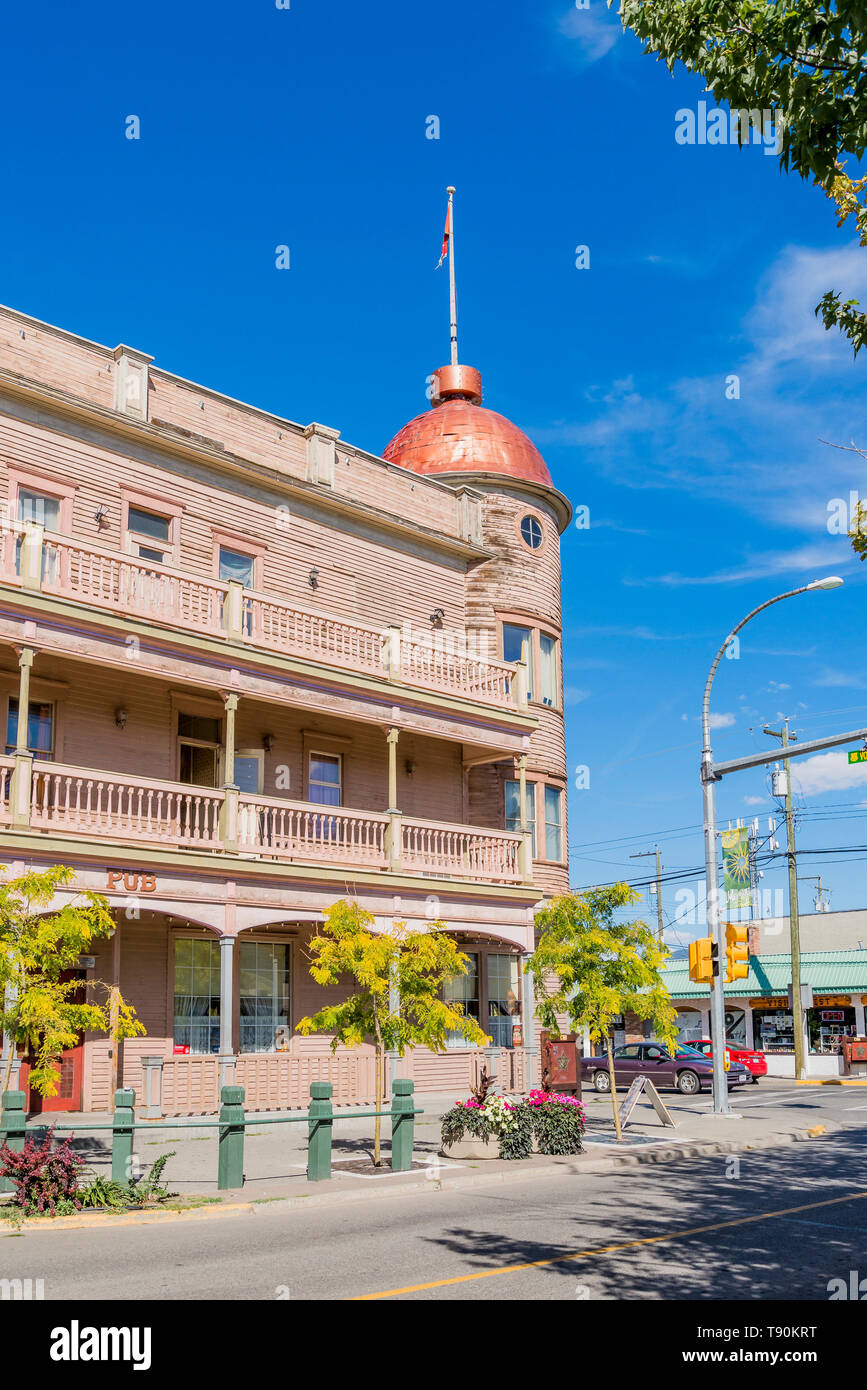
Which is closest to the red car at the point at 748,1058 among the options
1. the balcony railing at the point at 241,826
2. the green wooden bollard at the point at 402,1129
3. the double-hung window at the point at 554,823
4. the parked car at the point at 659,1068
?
the parked car at the point at 659,1068

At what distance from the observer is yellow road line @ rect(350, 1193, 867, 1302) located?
8.81m

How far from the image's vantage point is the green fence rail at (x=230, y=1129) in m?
13.1

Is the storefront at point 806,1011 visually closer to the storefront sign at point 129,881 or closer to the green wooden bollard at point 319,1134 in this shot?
the storefront sign at point 129,881

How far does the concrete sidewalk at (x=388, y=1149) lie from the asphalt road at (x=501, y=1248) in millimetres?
513

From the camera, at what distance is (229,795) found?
20953mm

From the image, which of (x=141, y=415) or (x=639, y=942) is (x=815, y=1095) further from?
(x=141, y=415)

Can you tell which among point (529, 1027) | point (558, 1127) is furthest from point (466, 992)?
point (558, 1127)

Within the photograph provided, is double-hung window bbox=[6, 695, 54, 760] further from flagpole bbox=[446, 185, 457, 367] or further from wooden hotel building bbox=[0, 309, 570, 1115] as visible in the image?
flagpole bbox=[446, 185, 457, 367]

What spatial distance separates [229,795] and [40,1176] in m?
9.02

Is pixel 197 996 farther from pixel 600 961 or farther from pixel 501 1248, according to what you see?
pixel 501 1248

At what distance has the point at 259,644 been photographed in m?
22.1
